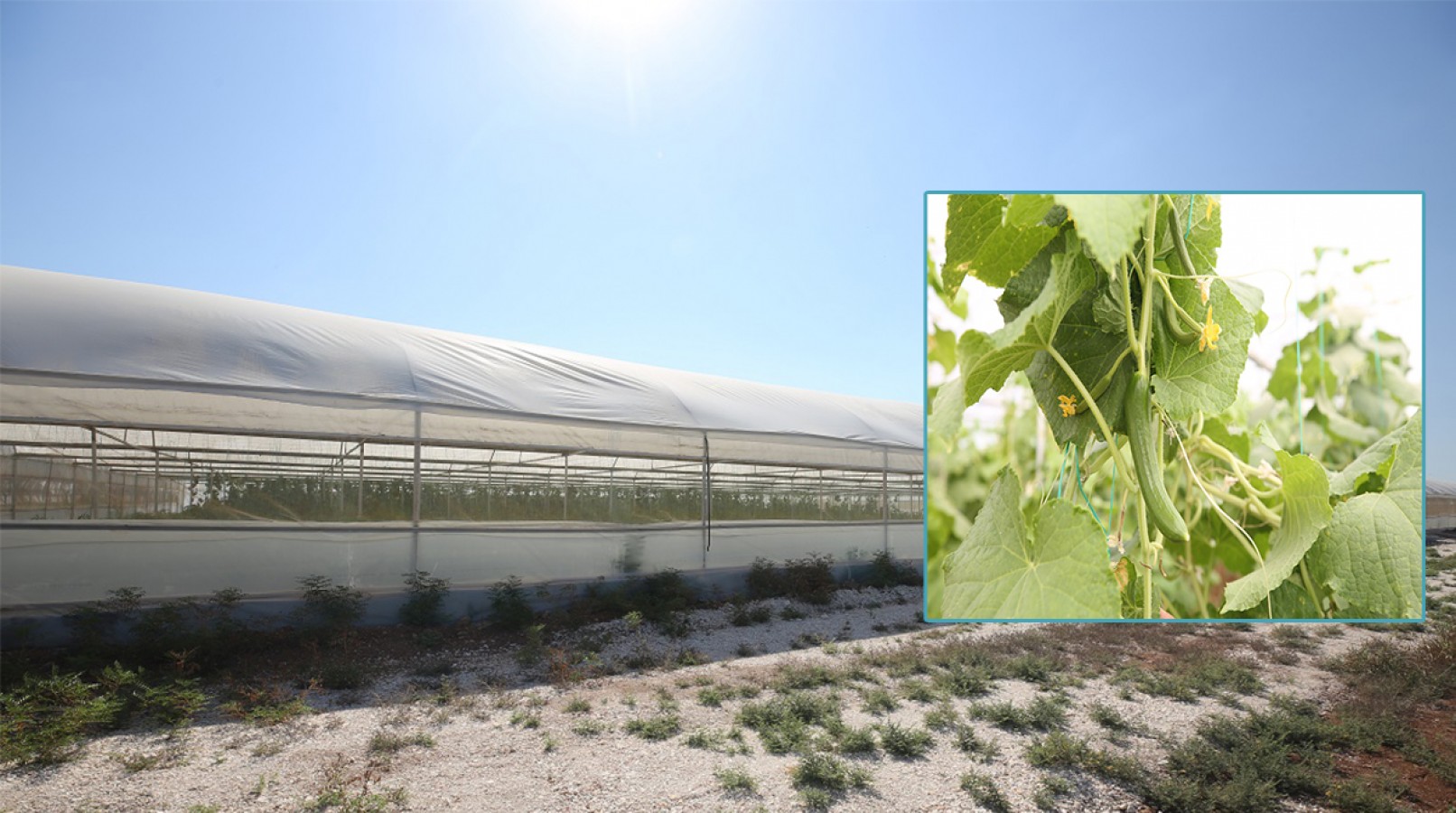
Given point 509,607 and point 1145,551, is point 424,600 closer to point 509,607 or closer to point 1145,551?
point 509,607

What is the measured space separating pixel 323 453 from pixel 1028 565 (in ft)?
22.8

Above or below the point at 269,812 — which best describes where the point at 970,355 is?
above

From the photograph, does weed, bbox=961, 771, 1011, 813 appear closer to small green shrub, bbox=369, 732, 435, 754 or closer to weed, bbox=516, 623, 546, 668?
small green shrub, bbox=369, 732, 435, 754

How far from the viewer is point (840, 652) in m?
6.32

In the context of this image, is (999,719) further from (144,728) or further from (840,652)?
(144,728)

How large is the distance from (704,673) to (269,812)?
113 inches

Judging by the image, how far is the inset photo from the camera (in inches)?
36.6

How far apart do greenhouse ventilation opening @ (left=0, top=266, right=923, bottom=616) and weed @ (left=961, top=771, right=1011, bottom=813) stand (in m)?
4.65

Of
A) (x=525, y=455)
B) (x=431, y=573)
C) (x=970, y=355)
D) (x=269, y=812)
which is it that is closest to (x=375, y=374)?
(x=431, y=573)

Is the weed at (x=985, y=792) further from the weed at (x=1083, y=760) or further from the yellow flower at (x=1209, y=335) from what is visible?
the yellow flower at (x=1209, y=335)

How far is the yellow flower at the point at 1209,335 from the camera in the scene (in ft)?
2.96

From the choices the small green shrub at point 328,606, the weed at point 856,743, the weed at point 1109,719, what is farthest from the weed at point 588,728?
the weed at point 1109,719

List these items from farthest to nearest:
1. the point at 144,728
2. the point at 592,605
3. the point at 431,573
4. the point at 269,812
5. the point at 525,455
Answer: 1. the point at 525,455
2. the point at 592,605
3. the point at 431,573
4. the point at 144,728
5. the point at 269,812

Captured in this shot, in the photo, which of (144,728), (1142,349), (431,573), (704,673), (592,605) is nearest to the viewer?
(1142,349)
